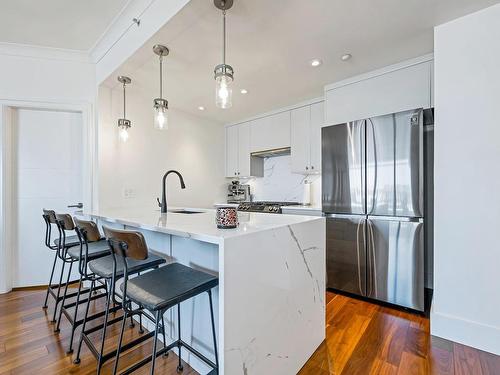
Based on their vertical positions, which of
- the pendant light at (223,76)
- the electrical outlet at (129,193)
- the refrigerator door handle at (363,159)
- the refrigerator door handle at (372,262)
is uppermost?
the pendant light at (223,76)

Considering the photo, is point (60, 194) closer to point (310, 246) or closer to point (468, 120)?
point (310, 246)

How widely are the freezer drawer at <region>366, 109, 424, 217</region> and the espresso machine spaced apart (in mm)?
2425

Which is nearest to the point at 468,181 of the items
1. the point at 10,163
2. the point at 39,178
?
the point at 39,178

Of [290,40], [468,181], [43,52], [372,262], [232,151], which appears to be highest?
[43,52]

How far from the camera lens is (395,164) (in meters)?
2.27

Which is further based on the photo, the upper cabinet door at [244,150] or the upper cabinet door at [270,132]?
the upper cabinet door at [244,150]

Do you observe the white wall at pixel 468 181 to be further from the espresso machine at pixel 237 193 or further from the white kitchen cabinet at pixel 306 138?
the espresso machine at pixel 237 193

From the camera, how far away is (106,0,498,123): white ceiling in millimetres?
1714

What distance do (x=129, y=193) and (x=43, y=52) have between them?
5.80ft

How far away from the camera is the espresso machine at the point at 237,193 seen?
455cm

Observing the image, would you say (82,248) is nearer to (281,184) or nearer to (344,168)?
(344,168)

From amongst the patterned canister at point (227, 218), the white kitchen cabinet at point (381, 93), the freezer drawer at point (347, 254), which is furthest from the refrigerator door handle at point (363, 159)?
the patterned canister at point (227, 218)

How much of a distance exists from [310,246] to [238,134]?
10.2 feet

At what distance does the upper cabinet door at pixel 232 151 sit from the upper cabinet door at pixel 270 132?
39 centimetres
